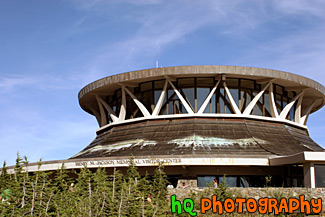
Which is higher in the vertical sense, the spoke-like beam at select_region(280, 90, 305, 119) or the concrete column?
the spoke-like beam at select_region(280, 90, 305, 119)

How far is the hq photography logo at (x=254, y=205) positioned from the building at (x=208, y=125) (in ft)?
13.2

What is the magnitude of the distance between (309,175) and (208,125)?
27.9ft

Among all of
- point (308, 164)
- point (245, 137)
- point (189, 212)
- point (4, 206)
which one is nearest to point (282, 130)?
point (245, 137)

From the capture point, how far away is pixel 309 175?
77.0 feet

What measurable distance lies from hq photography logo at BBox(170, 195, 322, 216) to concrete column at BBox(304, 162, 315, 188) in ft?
11.5

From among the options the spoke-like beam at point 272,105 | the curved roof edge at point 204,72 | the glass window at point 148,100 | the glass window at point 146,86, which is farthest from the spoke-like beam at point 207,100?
the glass window at point 146,86

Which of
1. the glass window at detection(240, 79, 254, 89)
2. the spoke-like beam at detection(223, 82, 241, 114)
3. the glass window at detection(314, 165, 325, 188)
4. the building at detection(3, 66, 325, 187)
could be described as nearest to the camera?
the glass window at detection(314, 165, 325, 188)

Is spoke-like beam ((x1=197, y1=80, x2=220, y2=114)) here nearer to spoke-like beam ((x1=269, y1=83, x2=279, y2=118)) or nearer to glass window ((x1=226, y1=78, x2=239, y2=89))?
glass window ((x1=226, y1=78, x2=239, y2=89))

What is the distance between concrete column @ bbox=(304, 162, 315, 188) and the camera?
23203 mm

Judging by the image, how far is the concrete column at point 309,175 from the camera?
23.2 meters

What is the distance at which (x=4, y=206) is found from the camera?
51.4 ft

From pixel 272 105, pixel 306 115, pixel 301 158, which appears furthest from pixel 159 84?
pixel 306 115

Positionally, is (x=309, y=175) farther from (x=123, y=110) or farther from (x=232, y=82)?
(x=123, y=110)

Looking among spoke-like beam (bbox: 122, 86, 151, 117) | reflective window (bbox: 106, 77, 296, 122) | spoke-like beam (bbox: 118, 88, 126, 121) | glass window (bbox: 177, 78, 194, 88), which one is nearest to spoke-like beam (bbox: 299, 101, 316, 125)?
reflective window (bbox: 106, 77, 296, 122)
